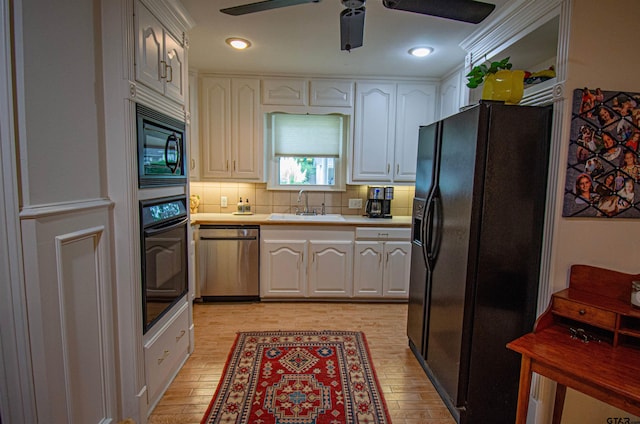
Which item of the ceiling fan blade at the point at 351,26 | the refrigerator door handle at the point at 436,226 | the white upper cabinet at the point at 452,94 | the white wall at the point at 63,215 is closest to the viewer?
the white wall at the point at 63,215

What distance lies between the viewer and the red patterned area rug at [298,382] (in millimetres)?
1795

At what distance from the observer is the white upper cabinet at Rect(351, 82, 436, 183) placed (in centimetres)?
345

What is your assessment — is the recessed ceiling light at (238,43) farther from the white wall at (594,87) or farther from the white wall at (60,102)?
the white wall at (594,87)

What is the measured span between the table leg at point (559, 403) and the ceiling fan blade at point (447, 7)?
181 cm

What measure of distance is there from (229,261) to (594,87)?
9.99 feet

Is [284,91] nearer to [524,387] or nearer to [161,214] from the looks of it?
[161,214]

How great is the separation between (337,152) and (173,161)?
2.10 metres

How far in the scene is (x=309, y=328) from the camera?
2.83m

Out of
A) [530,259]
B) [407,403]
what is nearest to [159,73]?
[530,259]

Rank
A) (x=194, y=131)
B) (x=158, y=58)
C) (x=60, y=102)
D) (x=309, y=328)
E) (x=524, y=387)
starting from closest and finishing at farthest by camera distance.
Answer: (x=60, y=102) → (x=524, y=387) → (x=158, y=58) → (x=309, y=328) → (x=194, y=131)

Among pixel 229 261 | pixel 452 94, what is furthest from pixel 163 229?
pixel 452 94

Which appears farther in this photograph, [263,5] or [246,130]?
[246,130]

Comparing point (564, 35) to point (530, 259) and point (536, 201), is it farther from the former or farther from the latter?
point (530, 259)

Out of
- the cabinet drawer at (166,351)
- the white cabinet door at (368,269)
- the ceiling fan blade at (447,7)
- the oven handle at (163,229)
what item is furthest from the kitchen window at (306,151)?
the ceiling fan blade at (447,7)
